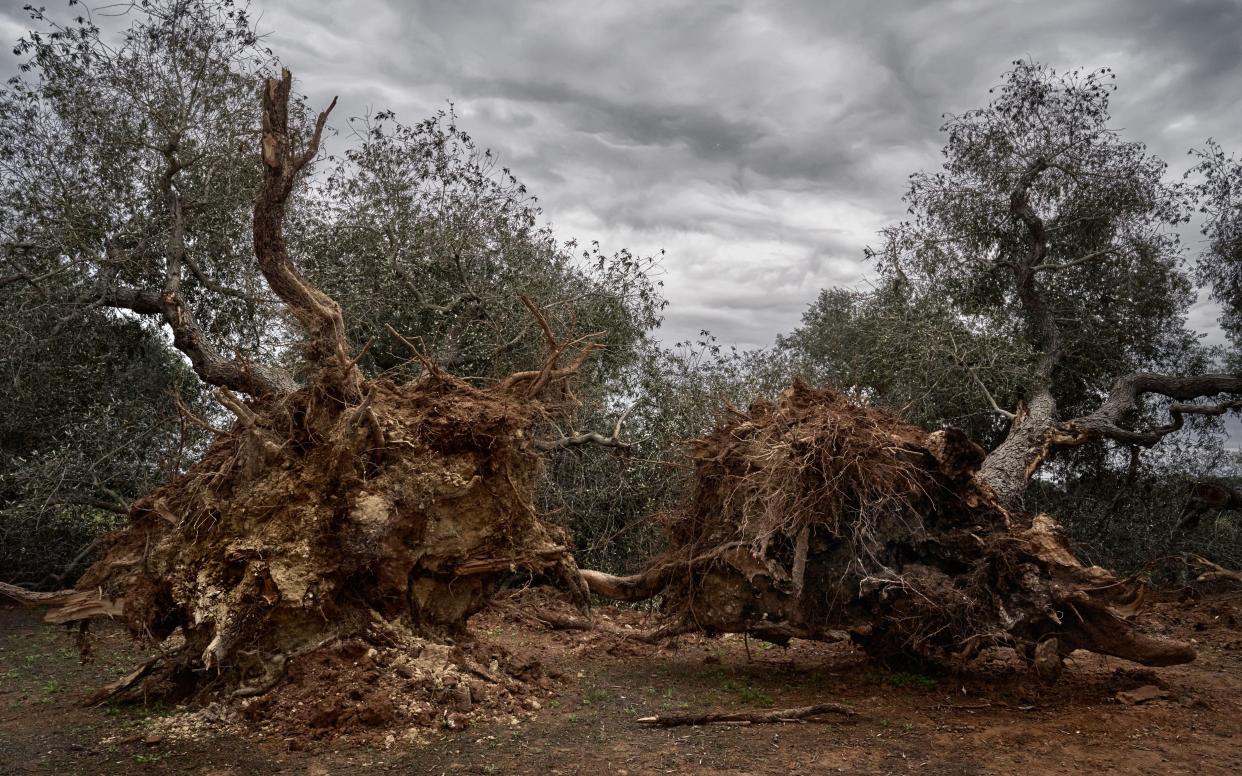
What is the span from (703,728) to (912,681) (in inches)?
86.2

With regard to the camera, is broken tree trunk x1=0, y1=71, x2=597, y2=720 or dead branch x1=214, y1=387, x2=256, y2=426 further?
dead branch x1=214, y1=387, x2=256, y2=426

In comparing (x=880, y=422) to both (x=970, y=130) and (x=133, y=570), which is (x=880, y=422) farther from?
(x=970, y=130)

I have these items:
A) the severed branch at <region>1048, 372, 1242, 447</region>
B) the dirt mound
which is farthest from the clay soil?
the severed branch at <region>1048, 372, 1242, 447</region>

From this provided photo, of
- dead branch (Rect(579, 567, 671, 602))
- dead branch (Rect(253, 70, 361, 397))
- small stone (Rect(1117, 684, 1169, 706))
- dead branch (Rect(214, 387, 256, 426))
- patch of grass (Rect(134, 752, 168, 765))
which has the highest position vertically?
dead branch (Rect(253, 70, 361, 397))

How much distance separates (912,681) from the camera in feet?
22.9

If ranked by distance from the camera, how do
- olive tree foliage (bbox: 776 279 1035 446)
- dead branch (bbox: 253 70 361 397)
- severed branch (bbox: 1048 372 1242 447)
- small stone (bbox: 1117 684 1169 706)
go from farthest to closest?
olive tree foliage (bbox: 776 279 1035 446)
severed branch (bbox: 1048 372 1242 447)
dead branch (bbox: 253 70 361 397)
small stone (bbox: 1117 684 1169 706)

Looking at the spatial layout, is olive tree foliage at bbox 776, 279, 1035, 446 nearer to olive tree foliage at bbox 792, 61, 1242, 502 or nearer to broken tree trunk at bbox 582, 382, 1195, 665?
olive tree foliage at bbox 792, 61, 1242, 502

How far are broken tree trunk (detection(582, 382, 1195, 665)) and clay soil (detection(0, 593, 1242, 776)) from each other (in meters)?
0.44

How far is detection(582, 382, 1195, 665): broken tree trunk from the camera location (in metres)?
6.48

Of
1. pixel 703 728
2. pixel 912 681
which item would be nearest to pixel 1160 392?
pixel 912 681

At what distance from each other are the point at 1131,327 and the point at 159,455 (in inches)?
557

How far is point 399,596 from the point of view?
6492 mm

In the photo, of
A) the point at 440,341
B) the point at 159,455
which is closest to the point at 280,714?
the point at 159,455

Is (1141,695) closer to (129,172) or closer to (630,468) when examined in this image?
(630,468)
